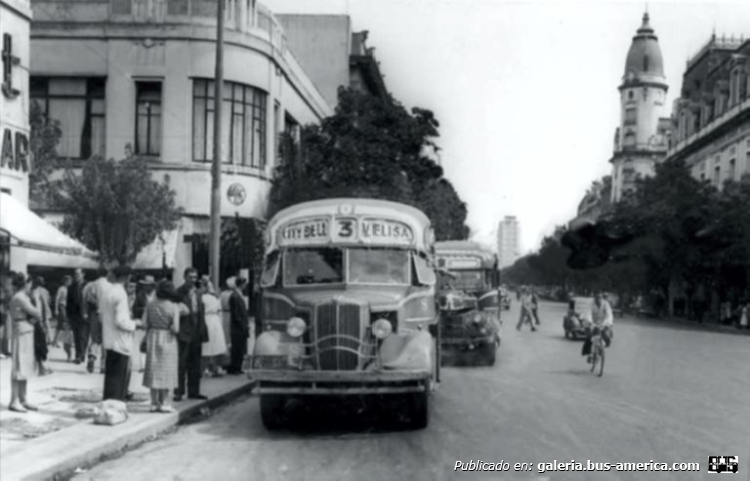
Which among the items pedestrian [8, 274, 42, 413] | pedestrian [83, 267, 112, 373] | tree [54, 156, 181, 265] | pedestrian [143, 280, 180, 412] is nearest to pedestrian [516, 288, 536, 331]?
tree [54, 156, 181, 265]

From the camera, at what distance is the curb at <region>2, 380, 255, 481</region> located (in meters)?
7.95

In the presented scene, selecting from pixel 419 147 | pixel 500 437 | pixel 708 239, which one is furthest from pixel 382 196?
pixel 708 239

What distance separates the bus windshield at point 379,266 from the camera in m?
12.0

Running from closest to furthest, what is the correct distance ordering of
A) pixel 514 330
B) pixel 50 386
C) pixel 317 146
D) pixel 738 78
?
pixel 50 386
pixel 738 78
pixel 317 146
pixel 514 330

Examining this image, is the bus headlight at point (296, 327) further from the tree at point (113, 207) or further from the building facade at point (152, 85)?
the building facade at point (152, 85)

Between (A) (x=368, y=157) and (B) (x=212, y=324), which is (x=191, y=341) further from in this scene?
(A) (x=368, y=157)

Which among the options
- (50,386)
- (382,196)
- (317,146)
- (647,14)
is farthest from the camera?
(317,146)

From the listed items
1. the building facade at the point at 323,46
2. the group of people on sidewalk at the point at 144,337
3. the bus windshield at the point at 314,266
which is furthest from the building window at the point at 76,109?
the bus windshield at the point at 314,266

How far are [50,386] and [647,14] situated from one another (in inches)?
406

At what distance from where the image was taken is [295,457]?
9.09m

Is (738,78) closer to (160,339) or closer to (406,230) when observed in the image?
A: (406,230)

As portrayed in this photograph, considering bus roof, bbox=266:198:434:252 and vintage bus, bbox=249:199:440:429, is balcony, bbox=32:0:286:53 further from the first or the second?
bus roof, bbox=266:198:434:252

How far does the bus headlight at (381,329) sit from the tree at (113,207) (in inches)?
696

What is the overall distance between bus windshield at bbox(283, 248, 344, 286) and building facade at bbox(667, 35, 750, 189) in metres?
4.25
